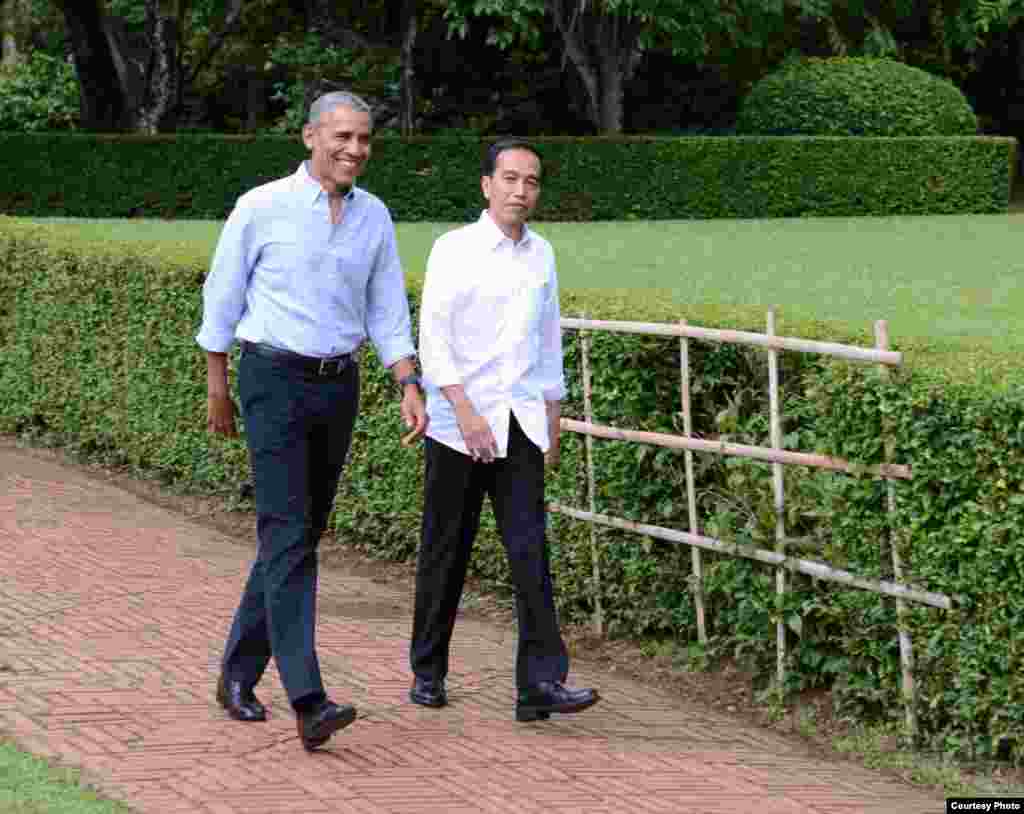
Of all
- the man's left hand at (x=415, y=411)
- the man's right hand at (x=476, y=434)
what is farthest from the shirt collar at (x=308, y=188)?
the man's right hand at (x=476, y=434)

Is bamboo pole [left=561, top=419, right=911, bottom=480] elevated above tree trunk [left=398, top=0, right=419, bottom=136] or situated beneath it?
situated beneath

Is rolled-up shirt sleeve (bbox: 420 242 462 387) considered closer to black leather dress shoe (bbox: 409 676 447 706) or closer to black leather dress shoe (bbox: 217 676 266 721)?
black leather dress shoe (bbox: 409 676 447 706)

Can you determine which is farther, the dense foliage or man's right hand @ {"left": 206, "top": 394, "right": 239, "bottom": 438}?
the dense foliage

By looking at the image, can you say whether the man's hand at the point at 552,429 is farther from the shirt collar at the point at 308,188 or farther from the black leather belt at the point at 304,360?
the shirt collar at the point at 308,188

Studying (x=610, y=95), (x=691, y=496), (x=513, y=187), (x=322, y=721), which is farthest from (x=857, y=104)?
(x=322, y=721)

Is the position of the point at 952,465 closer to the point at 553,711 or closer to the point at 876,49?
the point at 553,711

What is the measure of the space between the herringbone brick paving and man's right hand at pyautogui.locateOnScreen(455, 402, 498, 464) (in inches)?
34.4

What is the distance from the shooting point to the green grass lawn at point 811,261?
13508 millimetres

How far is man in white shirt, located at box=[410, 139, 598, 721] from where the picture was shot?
18.6ft

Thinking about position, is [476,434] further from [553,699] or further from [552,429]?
[553,699]

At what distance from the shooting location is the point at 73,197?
1039 inches

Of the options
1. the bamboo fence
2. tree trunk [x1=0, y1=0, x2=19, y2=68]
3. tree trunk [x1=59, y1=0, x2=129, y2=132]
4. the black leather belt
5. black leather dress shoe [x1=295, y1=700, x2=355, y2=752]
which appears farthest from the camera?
tree trunk [x1=0, y1=0, x2=19, y2=68]

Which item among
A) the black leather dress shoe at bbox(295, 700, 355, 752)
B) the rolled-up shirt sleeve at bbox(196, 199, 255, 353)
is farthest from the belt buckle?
the black leather dress shoe at bbox(295, 700, 355, 752)

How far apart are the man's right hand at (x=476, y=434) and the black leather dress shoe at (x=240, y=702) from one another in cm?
102
